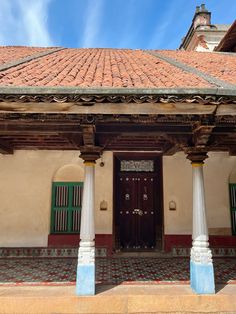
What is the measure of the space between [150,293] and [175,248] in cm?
326

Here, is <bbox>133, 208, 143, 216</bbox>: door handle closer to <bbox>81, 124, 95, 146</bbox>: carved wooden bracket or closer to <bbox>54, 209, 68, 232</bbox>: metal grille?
<bbox>54, 209, 68, 232</bbox>: metal grille

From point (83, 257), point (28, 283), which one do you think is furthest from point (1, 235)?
point (83, 257)

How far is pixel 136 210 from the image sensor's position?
26.1ft

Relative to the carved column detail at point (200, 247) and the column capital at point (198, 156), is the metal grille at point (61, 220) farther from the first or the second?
the column capital at point (198, 156)

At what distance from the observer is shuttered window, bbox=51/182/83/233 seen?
24.7 feet

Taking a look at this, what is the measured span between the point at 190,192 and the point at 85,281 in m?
4.42

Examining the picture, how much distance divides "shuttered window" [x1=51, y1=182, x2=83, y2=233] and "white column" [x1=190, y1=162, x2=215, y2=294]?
381 centimetres

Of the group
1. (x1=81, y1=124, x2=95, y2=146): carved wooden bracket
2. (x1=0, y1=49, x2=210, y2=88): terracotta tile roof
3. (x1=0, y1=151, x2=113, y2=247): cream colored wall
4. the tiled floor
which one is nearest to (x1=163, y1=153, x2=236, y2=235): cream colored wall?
the tiled floor

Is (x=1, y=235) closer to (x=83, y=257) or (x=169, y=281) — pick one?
(x=83, y=257)

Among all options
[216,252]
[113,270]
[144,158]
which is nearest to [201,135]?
[113,270]

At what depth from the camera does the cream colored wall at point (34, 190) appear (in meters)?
7.41

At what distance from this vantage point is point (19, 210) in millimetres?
7496

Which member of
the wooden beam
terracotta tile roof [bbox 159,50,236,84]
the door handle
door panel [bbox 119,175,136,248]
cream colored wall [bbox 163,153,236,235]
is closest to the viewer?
the wooden beam

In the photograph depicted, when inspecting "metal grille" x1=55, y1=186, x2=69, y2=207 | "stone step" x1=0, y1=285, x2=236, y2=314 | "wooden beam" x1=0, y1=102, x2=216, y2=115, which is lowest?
"stone step" x1=0, y1=285, x2=236, y2=314
